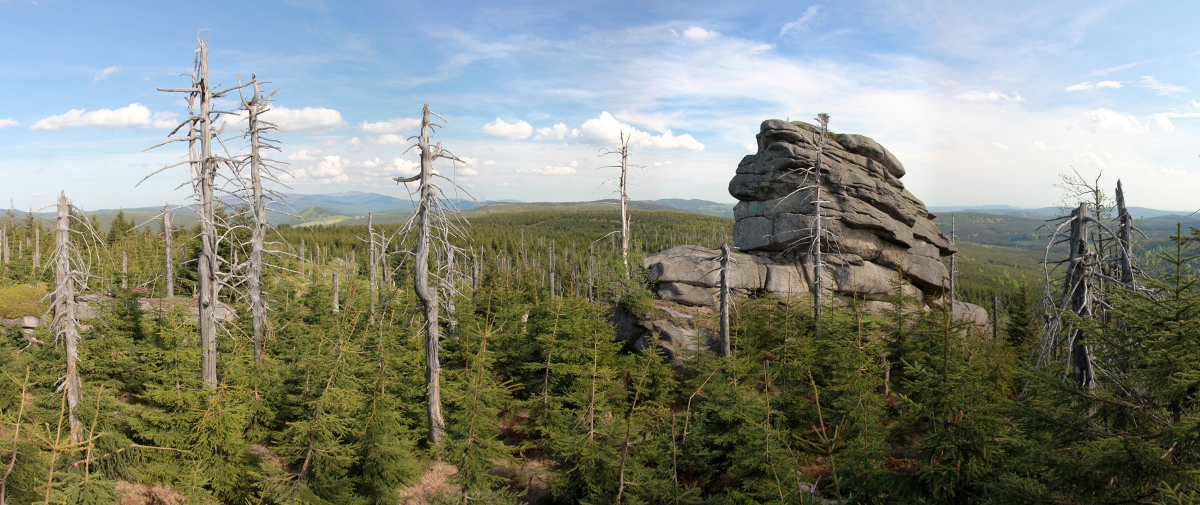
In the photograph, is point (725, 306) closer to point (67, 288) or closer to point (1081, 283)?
point (1081, 283)

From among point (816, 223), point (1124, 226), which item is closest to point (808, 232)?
point (816, 223)

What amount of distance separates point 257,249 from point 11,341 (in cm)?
1094

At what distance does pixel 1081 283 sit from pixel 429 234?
13588 mm

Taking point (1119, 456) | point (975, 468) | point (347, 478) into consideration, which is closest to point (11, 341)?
point (347, 478)

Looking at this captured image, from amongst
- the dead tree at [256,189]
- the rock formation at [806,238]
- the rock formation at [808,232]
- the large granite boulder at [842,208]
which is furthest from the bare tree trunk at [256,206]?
the large granite boulder at [842,208]

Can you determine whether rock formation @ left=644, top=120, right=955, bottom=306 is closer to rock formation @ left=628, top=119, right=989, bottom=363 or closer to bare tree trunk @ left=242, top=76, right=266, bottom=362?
rock formation @ left=628, top=119, right=989, bottom=363

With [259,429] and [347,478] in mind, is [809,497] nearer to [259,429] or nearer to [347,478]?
[347,478]

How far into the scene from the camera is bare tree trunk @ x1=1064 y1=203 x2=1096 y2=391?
27.0 ft

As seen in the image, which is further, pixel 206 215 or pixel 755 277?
pixel 755 277

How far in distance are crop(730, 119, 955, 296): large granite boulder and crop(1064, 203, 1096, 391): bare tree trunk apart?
15596 mm

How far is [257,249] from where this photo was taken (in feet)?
56.7

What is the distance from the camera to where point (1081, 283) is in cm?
836

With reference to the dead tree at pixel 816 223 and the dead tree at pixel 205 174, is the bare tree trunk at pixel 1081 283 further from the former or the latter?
the dead tree at pixel 205 174

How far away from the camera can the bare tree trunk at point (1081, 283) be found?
8234mm
